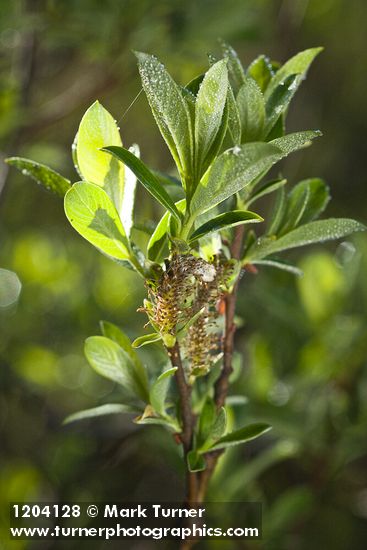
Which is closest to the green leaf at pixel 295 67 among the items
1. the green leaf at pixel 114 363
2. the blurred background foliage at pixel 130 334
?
the green leaf at pixel 114 363

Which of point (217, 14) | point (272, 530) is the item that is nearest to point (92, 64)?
point (217, 14)

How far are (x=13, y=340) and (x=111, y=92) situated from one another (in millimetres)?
450

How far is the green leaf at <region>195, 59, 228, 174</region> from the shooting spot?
1.27 ft

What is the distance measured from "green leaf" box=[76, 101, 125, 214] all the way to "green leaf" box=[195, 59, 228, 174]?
0.07m

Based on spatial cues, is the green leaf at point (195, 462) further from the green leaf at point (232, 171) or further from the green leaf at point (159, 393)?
the green leaf at point (232, 171)

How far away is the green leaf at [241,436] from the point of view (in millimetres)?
490

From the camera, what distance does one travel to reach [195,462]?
0.49 m

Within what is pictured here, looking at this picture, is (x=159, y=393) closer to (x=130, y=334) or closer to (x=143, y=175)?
(x=143, y=175)

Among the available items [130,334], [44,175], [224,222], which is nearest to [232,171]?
[224,222]

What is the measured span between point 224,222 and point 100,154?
0.10m

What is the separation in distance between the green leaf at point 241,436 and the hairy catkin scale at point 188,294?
0.22 feet

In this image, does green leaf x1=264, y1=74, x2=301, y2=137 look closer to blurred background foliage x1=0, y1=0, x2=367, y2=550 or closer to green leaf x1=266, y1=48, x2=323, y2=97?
green leaf x1=266, y1=48, x2=323, y2=97

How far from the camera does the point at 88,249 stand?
1296mm

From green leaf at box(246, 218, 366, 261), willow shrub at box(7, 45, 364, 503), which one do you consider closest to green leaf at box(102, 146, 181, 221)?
willow shrub at box(7, 45, 364, 503)
